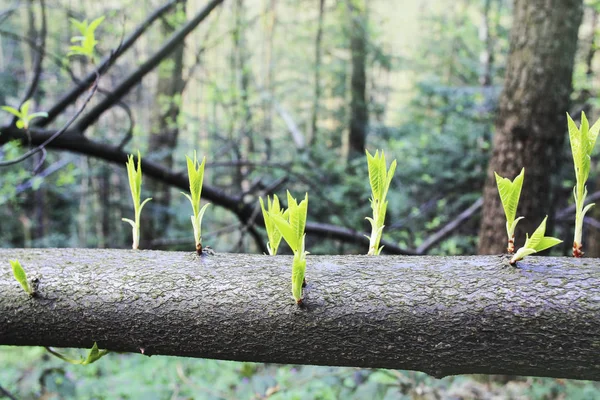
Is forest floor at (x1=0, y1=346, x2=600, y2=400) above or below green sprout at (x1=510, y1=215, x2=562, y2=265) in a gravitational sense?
below

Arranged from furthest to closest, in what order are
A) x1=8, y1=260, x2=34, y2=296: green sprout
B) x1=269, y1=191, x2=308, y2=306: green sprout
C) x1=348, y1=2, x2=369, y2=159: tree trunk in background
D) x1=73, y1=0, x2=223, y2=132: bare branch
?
x1=348, y1=2, x2=369, y2=159: tree trunk in background → x1=73, y1=0, x2=223, y2=132: bare branch → x1=8, y1=260, x2=34, y2=296: green sprout → x1=269, y1=191, x2=308, y2=306: green sprout

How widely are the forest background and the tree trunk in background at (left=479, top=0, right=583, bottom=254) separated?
21cm

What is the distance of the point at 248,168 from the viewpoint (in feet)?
22.8

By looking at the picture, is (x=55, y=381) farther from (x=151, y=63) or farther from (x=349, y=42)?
(x=349, y=42)

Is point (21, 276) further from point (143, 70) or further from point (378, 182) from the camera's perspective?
point (143, 70)

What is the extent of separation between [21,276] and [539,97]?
9.81 ft

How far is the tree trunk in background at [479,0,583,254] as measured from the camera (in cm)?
276

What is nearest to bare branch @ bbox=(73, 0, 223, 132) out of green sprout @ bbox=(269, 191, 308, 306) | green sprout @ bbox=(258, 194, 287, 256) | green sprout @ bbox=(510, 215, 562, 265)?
green sprout @ bbox=(258, 194, 287, 256)

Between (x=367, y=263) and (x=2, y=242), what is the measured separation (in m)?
11.9

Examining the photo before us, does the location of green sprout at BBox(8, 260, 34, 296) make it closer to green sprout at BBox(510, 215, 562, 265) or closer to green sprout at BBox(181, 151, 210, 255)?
green sprout at BBox(181, 151, 210, 255)

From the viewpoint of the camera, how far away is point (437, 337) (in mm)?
639

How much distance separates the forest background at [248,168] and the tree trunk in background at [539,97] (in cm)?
21

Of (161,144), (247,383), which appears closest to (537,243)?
(247,383)

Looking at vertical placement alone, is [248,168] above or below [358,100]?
below
